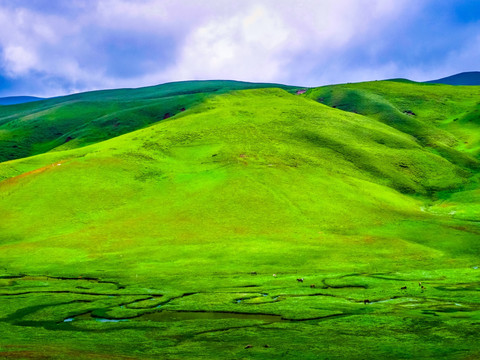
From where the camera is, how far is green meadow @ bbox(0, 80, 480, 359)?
31.2m

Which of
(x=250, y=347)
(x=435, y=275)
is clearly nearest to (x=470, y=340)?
(x=250, y=347)

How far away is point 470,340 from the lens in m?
28.1

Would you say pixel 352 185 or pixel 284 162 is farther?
pixel 284 162

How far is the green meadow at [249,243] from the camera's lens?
102 ft

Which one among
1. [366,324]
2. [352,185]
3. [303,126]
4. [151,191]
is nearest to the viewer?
[366,324]

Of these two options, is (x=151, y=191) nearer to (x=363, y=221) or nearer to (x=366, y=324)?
(x=363, y=221)

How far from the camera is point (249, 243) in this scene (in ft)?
233

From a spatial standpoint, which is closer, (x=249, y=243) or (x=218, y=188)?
(x=249, y=243)

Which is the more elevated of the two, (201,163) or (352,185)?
(201,163)

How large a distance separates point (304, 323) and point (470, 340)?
10760 millimetres

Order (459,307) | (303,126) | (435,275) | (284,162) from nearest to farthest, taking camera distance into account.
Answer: (459,307), (435,275), (284,162), (303,126)

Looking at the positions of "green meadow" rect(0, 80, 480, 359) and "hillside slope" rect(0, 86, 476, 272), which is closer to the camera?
"green meadow" rect(0, 80, 480, 359)

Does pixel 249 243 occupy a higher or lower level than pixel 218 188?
lower

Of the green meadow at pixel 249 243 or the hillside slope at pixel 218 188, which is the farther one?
the hillside slope at pixel 218 188
